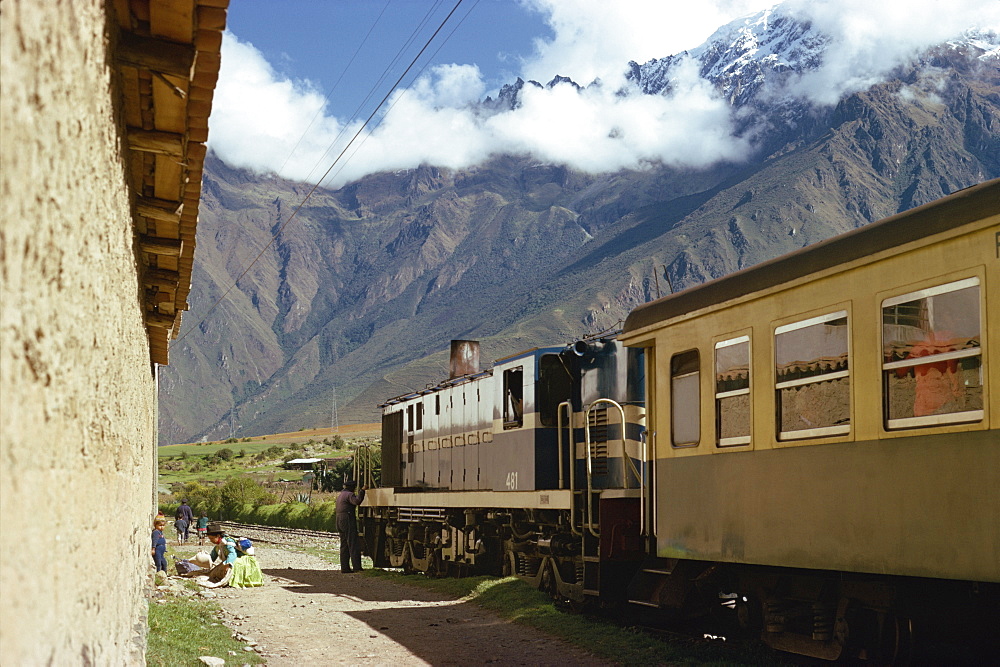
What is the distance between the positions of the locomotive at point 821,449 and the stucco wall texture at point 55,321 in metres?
5.24

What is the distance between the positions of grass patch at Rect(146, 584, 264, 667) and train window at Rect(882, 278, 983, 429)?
25.6 ft

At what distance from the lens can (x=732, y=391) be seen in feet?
32.2

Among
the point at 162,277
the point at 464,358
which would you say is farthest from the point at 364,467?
the point at 162,277

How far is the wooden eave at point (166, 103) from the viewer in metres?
4.68

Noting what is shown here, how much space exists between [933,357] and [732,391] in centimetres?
273

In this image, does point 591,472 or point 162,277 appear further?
point 591,472

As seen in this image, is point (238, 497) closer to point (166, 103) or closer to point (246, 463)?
point (246, 463)

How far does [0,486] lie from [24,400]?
0.29 meters

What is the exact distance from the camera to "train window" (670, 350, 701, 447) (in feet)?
34.5

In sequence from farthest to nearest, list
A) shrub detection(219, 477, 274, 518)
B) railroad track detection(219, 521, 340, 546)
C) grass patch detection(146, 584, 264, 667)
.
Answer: shrub detection(219, 477, 274, 518), railroad track detection(219, 521, 340, 546), grass patch detection(146, 584, 264, 667)

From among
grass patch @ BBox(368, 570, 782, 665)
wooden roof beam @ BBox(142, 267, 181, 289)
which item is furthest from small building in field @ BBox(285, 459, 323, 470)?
wooden roof beam @ BBox(142, 267, 181, 289)

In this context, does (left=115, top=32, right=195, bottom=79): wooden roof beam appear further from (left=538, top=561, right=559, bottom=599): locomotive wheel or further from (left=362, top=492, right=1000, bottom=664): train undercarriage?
(left=538, top=561, right=559, bottom=599): locomotive wheel

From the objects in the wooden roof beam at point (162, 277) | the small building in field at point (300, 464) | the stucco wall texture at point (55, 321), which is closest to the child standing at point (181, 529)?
the wooden roof beam at point (162, 277)

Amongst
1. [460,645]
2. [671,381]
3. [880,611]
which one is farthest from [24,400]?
[460,645]
